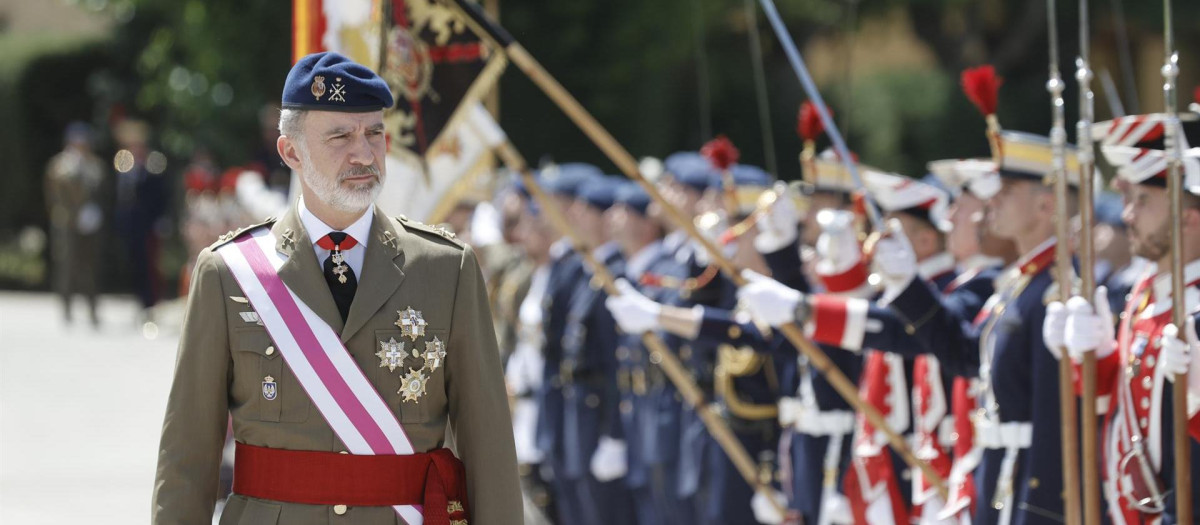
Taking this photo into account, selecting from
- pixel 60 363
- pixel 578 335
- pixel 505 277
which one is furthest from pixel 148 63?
pixel 578 335

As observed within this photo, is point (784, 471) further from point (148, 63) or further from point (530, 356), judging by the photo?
point (148, 63)

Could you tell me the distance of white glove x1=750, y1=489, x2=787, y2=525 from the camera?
281 inches

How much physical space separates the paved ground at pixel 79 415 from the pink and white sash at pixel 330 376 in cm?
594

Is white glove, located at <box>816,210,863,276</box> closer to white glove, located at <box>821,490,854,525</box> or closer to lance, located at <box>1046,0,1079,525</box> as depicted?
white glove, located at <box>821,490,854,525</box>

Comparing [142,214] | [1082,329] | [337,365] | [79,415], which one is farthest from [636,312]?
[142,214]

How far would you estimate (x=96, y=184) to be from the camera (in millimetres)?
18953

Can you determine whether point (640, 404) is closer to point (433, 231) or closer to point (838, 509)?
point (838, 509)

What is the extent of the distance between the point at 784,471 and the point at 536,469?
2.65 metres

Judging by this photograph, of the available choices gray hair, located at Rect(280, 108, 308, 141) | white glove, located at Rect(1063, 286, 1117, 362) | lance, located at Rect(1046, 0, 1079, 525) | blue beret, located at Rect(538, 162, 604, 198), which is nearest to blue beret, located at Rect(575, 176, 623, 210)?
blue beret, located at Rect(538, 162, 604, 198)

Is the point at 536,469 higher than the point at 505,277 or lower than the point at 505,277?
lower

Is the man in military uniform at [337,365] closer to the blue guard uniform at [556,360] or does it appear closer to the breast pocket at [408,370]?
the breast pocket at [408,370]

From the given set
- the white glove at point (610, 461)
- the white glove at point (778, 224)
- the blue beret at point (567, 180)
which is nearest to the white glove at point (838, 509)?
the white glove at point (778, 224)

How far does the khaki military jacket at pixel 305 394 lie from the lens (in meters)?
3.70

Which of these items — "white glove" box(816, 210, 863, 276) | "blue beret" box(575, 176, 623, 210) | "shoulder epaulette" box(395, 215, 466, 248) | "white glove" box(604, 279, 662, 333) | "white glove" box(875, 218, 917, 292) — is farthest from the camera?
"blue beret" box(575, 176, 623, 210)
